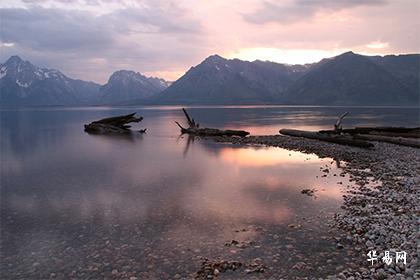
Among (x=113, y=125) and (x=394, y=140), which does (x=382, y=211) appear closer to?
(x=394, y=140)

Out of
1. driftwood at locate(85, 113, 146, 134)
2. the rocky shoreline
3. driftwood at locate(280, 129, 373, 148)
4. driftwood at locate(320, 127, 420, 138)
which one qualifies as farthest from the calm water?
driftwood at locate(85, 113, 146, 134)

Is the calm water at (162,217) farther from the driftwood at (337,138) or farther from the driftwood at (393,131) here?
the driftwood at (393,131)

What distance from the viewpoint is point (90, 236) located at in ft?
41.7

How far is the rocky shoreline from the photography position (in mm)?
9398

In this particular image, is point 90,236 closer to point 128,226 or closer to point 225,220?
point 128,226

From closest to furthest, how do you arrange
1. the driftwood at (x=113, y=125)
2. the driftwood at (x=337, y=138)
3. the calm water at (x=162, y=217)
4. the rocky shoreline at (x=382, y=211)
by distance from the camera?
the rocky shoreline at (x=382, y=211) → the calm water at (x=162, y=217) → the driftwood at (x=337, y=138) → the driftwood at (x=113, y=125)

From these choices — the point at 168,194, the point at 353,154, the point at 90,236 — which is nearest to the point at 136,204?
the point at 168,194

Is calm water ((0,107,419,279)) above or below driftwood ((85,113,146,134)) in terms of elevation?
below

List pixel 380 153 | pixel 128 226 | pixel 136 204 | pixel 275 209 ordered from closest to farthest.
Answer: pixel 128 226
pixel 275 209
pixel 136 204
pixel 380 153

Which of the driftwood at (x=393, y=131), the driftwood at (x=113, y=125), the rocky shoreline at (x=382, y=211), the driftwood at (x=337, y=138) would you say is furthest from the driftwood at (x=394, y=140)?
the driftwood at (x=113, y=125)

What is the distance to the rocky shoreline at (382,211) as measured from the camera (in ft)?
30.8

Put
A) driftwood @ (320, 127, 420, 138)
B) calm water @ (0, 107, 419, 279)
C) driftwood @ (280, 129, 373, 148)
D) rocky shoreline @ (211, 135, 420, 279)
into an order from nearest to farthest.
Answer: rocky shoreline @ (211, 135, 420, 279)
calm water @ (0, 107, 419, 279)
driftwood @ (280, 129, 373, 148)
driftwood @ (320, 127, 420, 138)

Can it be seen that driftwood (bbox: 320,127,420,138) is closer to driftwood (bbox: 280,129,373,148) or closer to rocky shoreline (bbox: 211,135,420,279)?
driftwood (bbox: 280,129,373,148)

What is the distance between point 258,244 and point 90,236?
232 inches
